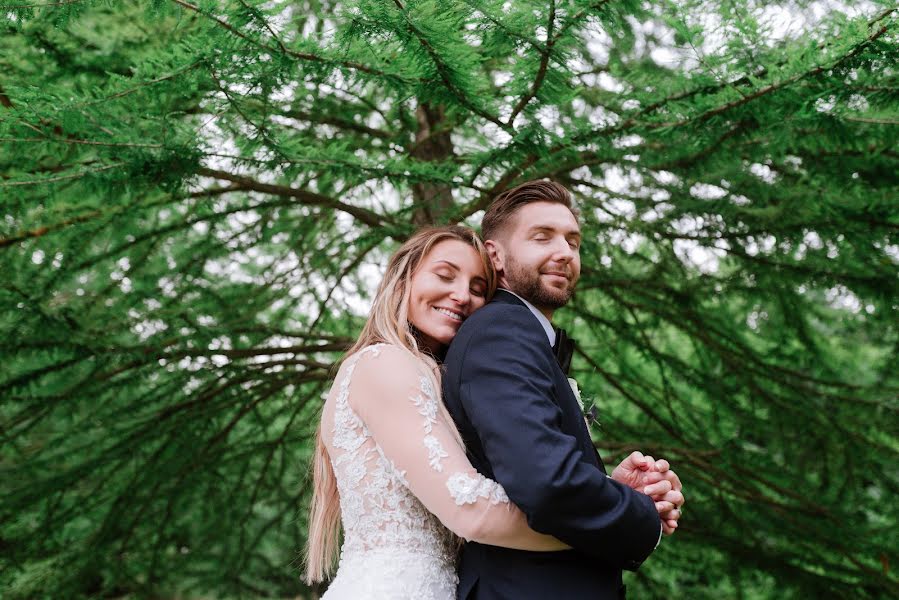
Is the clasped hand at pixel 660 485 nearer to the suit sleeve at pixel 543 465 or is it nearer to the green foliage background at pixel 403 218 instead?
the suit sleeve at pixel 543 465

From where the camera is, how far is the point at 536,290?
2.55 m

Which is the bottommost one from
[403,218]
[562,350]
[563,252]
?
[562,350]

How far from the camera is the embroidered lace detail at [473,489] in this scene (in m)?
2.02

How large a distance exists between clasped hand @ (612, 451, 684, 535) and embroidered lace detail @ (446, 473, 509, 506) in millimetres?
420

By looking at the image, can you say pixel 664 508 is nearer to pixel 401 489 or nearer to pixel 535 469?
pixel 535 469

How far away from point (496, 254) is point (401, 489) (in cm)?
89

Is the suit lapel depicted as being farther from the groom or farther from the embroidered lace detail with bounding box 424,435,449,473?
the embroidered lace detail with bounding box 424,435,449,473

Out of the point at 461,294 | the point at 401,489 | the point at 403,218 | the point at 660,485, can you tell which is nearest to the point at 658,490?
the point at 660,485

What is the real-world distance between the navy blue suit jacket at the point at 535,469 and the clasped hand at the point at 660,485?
5.5 inches

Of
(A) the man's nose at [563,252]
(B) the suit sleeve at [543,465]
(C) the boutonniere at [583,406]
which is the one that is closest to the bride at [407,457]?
(B) the suit sleeve at [543,465]

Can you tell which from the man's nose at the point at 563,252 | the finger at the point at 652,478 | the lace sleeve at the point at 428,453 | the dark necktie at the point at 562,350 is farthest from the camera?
the man's nose at the point at 563,252

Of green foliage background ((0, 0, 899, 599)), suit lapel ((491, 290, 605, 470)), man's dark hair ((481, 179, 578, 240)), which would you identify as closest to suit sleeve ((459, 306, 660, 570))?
suit lapel ((491, 290, 605, 470))

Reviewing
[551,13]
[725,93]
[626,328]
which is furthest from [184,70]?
[626,328]

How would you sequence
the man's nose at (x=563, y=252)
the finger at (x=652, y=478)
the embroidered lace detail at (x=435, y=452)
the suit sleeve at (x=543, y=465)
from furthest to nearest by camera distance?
the man's nose at (x=563, y=252), the finger at (x=652, y=478), the embroidered lace detail at (x=435, y=452), the suit sleeve at (x=543, y=465)
